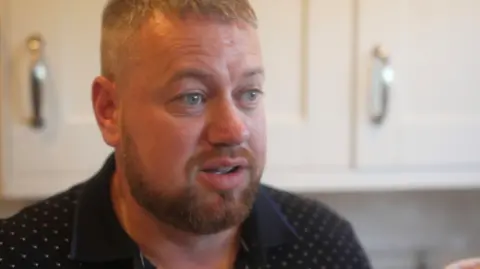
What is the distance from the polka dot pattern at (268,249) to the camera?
1104mm

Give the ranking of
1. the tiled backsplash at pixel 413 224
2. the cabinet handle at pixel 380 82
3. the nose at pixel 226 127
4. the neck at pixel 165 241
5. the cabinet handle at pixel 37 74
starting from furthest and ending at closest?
the tiled backsplash at pixel 413 224
the cabinet handle at pixel 380 82
the cabinet handle at pixel 37 74
the neck at pixel 165 241
the nose at pixel 226 127

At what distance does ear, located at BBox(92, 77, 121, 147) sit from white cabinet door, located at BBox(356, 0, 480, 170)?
1.87 ft

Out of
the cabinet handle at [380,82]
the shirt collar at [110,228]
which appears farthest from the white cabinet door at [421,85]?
the shirt collar at [110,228]

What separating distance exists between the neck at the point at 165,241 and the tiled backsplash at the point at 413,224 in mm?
814

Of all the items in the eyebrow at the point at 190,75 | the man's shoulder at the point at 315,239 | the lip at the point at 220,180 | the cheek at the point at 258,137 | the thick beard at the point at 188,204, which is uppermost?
the eyebrow at the point at 190,75

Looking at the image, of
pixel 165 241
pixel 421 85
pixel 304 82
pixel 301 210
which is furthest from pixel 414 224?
pixel 165 241

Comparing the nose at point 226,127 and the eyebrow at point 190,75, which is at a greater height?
the eyebrow at point 190,75

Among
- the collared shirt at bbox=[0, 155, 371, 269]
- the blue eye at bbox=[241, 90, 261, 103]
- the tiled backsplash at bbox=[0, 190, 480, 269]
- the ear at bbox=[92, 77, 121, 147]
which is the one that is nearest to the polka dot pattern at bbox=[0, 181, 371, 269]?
the collared shirt at bbox=[0, 155, 371, 269]

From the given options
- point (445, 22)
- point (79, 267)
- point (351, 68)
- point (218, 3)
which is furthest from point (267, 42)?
point (79, 267)

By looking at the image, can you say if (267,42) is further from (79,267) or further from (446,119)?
(79,267)

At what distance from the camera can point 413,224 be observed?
1969 millimetres

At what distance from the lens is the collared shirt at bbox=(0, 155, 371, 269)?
3.60ft

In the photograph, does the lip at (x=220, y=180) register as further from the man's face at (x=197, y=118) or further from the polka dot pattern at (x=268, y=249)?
the polka dot pattern at (x=268, y=249)

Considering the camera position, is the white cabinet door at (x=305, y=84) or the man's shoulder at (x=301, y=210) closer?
the man's shoulder at (x=301, y=210)
